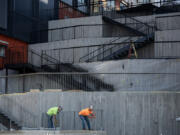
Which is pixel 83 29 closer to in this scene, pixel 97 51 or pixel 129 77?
pixel 97 51

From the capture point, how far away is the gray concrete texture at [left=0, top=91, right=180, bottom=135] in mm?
26000

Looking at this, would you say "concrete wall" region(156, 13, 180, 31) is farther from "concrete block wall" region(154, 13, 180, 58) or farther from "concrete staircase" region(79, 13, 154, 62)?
"concrete staircase" region(79, 13, 154, 62)

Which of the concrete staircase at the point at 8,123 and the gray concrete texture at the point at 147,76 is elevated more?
the gray concrete texture at the point at 147,76

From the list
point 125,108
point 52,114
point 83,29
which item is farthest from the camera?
point 83,29

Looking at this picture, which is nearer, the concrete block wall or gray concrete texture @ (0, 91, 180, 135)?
gray concrete texture @ (0, 91, 180, 135)

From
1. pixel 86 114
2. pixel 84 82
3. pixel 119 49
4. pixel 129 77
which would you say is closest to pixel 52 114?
pixel 86 114

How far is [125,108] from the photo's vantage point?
2620 cm

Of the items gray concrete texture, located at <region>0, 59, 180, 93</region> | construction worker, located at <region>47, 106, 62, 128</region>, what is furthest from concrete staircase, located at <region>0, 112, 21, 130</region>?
construction worker, located at <region>47, 106, 62, 128</region>

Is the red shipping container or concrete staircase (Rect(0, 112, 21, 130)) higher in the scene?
the red shipping container

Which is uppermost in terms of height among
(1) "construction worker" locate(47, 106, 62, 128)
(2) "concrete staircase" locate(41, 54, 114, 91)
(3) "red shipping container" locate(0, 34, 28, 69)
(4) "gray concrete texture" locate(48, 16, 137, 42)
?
(4) "gray concrete texture" locate(48, 16, 137, 42)

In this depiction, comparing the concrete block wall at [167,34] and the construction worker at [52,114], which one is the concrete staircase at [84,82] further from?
the concrete block wall at [167,34]

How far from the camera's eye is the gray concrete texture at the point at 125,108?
85.3 feet

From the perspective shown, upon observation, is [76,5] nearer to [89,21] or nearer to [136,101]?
[89,21]

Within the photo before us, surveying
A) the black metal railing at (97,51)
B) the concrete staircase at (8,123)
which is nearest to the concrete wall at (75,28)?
the black metal railing at (97,51)
